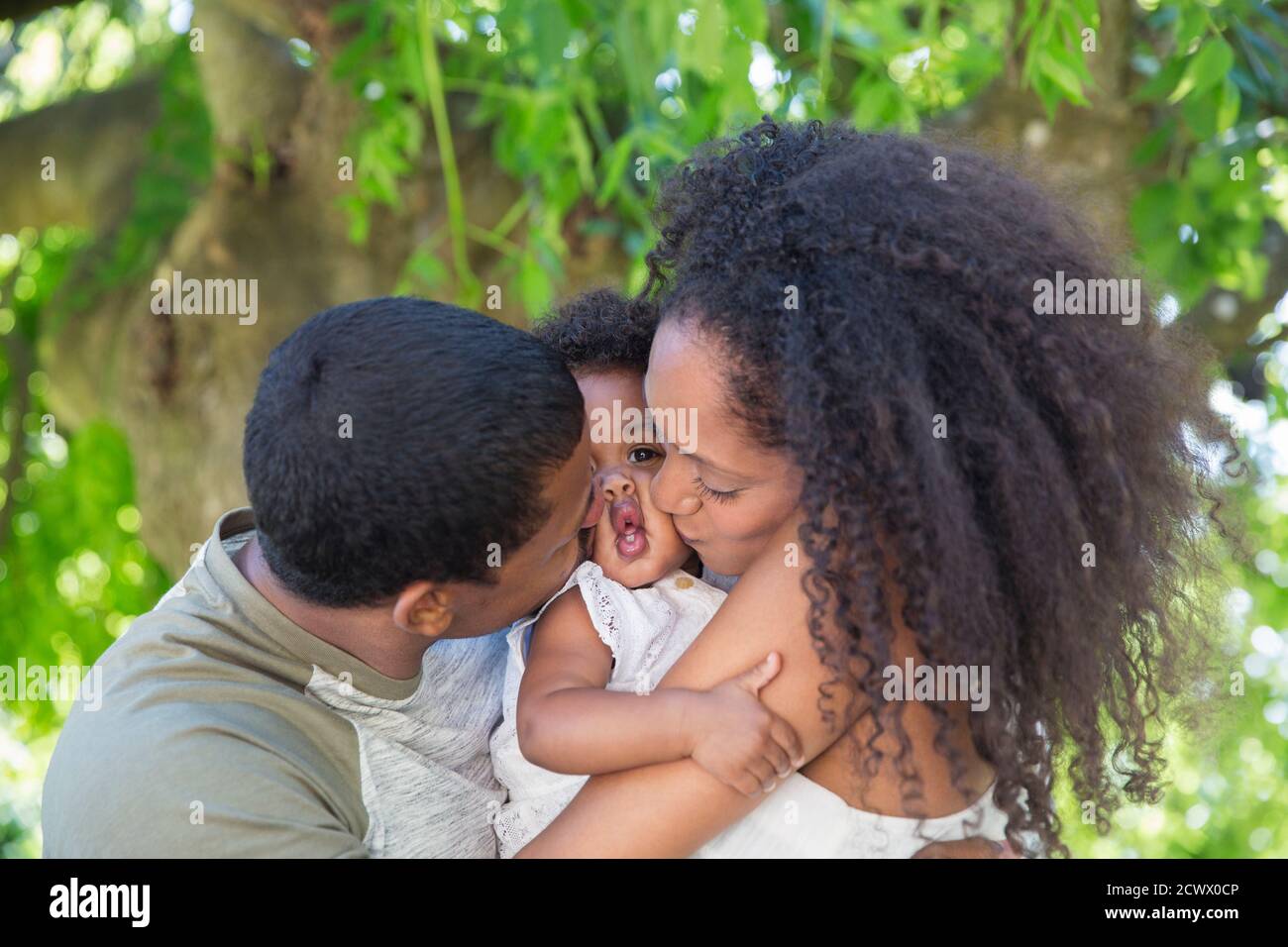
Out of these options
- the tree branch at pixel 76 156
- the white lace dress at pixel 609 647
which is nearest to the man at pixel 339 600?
the white lace dress at pixel 609 647

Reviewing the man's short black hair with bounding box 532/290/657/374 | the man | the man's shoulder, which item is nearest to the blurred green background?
the man's short black hair with bounding box 532/290/657/374

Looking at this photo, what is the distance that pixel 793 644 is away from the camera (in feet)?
5.01

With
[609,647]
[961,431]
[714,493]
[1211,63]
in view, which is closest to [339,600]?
[609,647]

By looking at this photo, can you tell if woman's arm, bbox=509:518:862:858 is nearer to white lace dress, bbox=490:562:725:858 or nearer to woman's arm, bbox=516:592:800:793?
woman's arm, bbox=516:592:800:793

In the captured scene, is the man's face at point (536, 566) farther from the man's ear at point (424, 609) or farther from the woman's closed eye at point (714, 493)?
the woman's closed eye at point (714, 493)

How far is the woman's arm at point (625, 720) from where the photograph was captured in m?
1.49

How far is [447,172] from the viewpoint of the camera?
3.27 metres

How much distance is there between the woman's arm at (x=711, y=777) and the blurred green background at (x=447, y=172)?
0.76 m

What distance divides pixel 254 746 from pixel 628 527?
631mm

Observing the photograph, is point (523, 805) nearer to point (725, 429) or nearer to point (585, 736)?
point (585, 736)

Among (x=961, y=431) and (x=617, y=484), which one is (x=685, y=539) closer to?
(x=617, y=484)

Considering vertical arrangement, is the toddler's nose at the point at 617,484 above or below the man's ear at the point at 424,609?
above

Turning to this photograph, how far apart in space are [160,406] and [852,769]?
2.69 metres

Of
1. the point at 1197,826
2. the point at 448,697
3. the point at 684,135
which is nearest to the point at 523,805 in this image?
the point at 448,697
